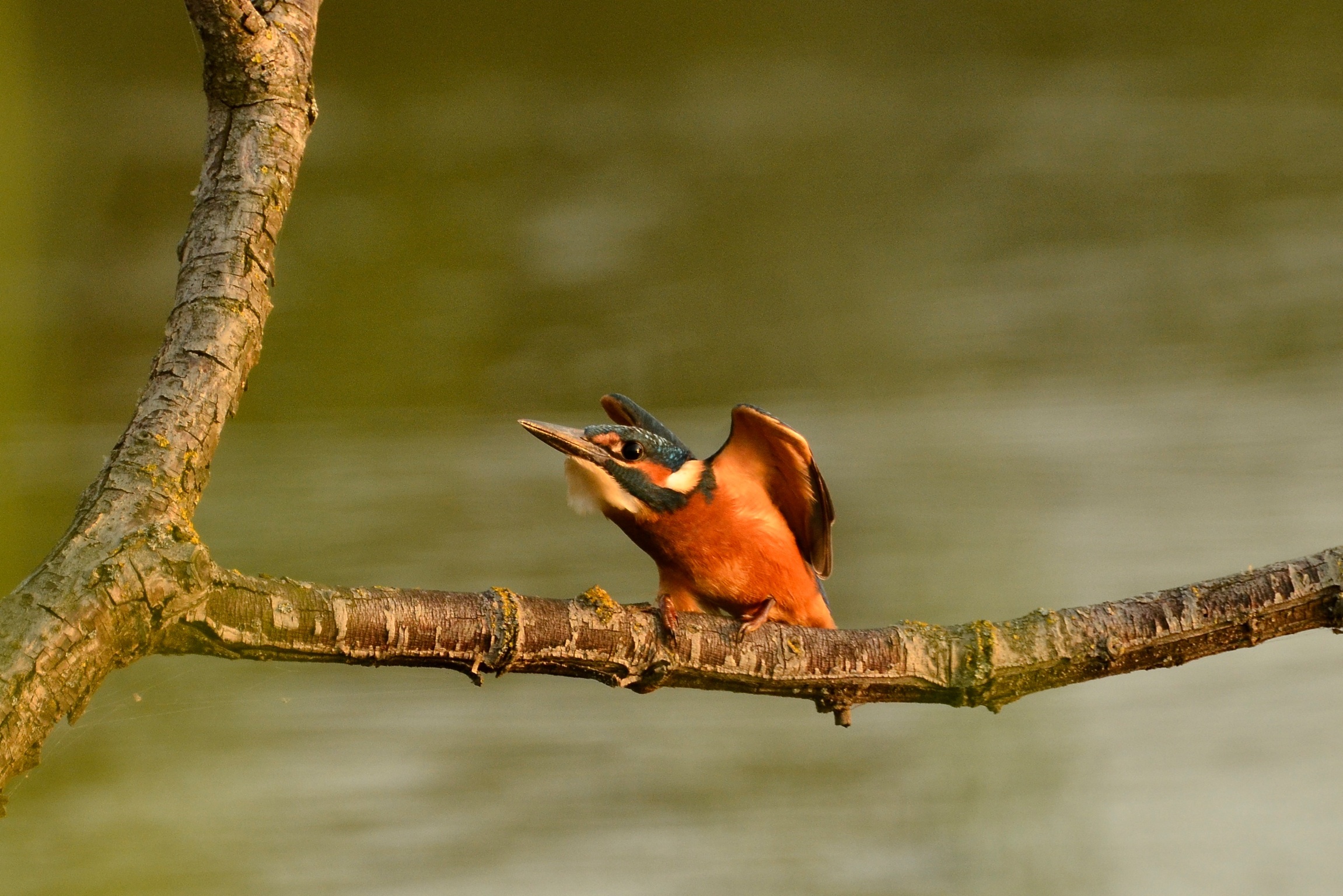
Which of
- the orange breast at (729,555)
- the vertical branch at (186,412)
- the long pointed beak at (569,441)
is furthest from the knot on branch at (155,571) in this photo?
the orange breast at (729,555)

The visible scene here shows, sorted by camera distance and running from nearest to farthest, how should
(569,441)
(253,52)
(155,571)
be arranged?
1. (155,571)
2. (253,52)
3. (569,441)

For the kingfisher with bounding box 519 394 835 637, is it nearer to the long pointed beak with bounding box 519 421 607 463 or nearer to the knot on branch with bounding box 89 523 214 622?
the long pointed beak with bounding box 519 421 607 463

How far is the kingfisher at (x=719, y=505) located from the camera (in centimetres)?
77

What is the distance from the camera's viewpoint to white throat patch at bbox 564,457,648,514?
0.77 meters

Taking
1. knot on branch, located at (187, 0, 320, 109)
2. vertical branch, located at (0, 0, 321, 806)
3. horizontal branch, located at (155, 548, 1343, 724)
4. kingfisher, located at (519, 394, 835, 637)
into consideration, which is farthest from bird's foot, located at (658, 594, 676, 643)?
knot on branch, located at (187, 0, 320, 109)

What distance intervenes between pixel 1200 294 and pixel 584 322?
74cm

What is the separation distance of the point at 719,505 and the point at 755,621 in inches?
6.6

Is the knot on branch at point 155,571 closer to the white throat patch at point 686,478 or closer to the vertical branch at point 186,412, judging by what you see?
the vertical branch at point 186,412

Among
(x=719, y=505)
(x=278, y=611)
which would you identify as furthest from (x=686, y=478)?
(x=278, y=611)

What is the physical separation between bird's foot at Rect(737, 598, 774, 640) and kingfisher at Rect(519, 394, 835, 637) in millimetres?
10

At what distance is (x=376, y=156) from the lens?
3.90 feet

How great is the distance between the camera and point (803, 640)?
0.66 metres

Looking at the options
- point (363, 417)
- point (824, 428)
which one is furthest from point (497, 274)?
point (824, 428)

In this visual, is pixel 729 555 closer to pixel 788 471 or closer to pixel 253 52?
pixel 788 471
